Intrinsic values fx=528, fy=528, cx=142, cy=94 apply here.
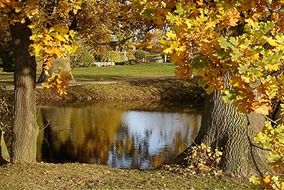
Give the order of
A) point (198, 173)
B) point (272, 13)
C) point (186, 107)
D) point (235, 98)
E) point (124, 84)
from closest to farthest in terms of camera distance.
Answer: point (235, 98) < point (272, 13) < point (198, 173) < point (186, 107) < point (124, 84)

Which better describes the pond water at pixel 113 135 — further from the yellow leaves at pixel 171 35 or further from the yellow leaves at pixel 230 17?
the yellow leaves at pixel 171 35

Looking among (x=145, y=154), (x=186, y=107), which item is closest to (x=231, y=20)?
(x=145, y=154)

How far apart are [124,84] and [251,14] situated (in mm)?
30502

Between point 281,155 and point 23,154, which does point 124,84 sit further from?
point 281,155

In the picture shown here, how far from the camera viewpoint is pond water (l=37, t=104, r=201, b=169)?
56.4 ft

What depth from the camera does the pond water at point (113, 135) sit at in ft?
56.4

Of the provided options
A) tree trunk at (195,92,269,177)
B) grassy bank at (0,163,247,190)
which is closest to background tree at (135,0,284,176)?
grassy bank at (0,163,247,190)

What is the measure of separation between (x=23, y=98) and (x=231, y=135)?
4543mm

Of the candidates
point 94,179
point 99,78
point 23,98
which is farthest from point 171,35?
point 99,78

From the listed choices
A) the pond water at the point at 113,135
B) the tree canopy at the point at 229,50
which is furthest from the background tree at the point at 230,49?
the pond water at the point at 113,135

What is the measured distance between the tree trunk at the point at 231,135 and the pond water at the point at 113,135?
4.21 meters

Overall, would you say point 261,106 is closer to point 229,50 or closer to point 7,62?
point 229,50

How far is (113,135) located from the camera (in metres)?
21.2

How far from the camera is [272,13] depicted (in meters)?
4.97
